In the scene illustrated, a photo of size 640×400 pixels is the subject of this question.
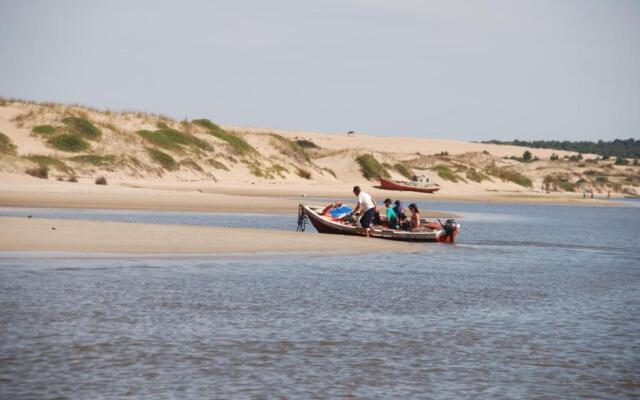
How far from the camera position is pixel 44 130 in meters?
65.1

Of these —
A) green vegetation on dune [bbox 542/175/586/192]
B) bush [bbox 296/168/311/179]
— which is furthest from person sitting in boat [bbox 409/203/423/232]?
green vegetation on dune [bbox 542/175/586/192]

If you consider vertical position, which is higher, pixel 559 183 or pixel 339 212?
pixel 559 183

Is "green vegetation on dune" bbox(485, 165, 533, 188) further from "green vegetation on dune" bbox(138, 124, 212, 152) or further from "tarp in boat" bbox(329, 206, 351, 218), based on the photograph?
"tarp in boat" bbox(329, 206, 351, 218)

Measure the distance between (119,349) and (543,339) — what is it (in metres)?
6.61

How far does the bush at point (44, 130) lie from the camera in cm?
6475

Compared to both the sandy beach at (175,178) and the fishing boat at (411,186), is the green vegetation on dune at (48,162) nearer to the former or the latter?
the sandy beach at (175,178)

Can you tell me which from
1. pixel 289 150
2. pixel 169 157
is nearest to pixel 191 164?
pixel 169 157

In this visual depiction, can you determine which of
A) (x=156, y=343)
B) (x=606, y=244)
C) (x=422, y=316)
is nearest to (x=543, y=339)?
(x=422, y=316)

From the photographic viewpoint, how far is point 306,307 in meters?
17.2

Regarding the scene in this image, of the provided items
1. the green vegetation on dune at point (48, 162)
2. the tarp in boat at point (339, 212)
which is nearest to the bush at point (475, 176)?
the green vegetation on dune at point (48, 162)

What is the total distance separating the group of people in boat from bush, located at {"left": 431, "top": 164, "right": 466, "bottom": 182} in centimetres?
6808

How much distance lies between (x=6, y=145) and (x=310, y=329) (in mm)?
48027

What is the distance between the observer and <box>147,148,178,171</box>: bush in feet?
215

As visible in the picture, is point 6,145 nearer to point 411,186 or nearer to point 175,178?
point 175,178
